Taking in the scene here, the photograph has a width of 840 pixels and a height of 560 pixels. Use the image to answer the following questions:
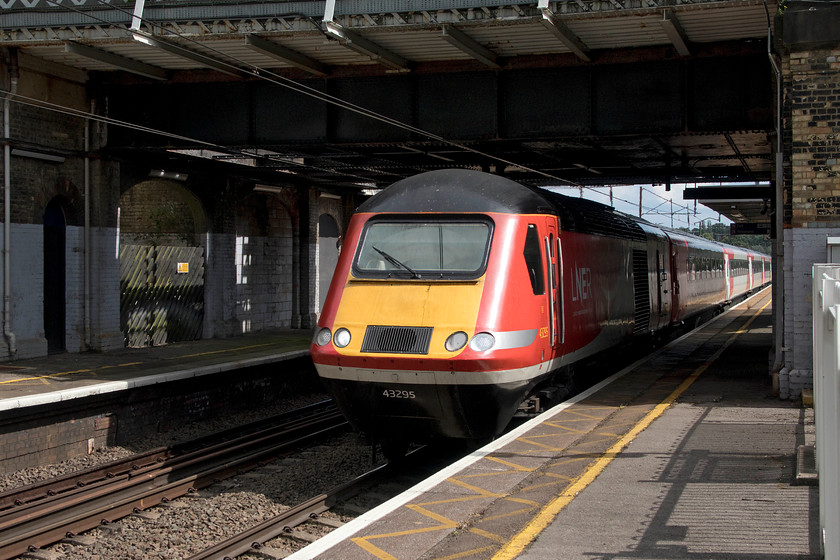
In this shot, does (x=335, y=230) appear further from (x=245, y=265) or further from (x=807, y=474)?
(x=807, y=474)

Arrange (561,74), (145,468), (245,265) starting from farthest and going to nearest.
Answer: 1. (245,265)
2. (561,74)
3. (145,468)

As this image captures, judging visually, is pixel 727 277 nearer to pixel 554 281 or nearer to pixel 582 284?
pixel 582 284

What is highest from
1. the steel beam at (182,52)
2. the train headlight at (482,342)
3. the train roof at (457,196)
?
the steel beam at (182,52)

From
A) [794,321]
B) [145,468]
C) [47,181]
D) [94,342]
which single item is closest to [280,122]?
[47,181]

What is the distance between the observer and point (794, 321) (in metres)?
11.1

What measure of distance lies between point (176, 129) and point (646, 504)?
42.8 ft

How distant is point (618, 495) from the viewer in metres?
6.77

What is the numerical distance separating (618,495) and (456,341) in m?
2.53

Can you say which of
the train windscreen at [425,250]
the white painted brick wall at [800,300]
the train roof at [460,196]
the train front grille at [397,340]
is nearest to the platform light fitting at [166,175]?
the train roof at [460,196]

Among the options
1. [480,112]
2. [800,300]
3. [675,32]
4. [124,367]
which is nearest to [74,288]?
[124,367]

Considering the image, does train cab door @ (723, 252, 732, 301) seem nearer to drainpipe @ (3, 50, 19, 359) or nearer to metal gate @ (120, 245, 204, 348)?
metal gate @ (120, 245, 204, 348)

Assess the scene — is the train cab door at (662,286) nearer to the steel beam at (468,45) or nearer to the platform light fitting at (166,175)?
the steel beam at (468,45)

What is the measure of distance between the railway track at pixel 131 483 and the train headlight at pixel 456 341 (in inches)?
152

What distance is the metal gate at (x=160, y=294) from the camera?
19.5 m
